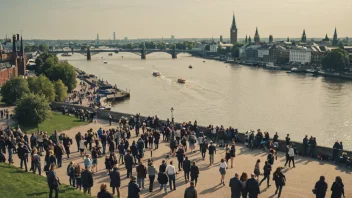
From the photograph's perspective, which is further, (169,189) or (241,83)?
(241,83)

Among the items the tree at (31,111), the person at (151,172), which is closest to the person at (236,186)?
the person at (151,172)

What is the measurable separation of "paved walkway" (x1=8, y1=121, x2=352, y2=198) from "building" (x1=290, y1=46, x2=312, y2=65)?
97.1 metres

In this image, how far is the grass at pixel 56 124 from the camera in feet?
68.3

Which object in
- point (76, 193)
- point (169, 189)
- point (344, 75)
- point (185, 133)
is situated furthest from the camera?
point (344, 75)

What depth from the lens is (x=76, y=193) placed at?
32.1 ft

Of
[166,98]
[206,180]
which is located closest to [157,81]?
[166,98]

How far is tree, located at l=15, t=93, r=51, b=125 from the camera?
2133 cm

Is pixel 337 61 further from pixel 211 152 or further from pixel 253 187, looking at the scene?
pixel 253 187

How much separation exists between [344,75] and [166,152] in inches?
2667

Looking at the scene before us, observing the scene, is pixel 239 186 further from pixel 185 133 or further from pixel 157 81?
pixel 157 81

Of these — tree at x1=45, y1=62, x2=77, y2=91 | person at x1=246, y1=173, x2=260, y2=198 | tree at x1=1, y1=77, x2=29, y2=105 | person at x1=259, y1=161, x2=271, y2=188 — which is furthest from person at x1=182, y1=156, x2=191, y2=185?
tree at x1=45, y1=62, x2=77, y2=91

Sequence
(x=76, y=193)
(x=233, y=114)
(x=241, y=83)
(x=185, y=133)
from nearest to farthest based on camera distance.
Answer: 1. (x=76, y=193)
2. (x=185, y=133)
3. (x=233, y=114)
4. (x=241, y=83)

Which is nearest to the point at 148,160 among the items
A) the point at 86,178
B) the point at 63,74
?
the point at 86,178

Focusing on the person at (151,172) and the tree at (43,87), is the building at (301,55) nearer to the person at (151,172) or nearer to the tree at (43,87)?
the tree at (43,87)
